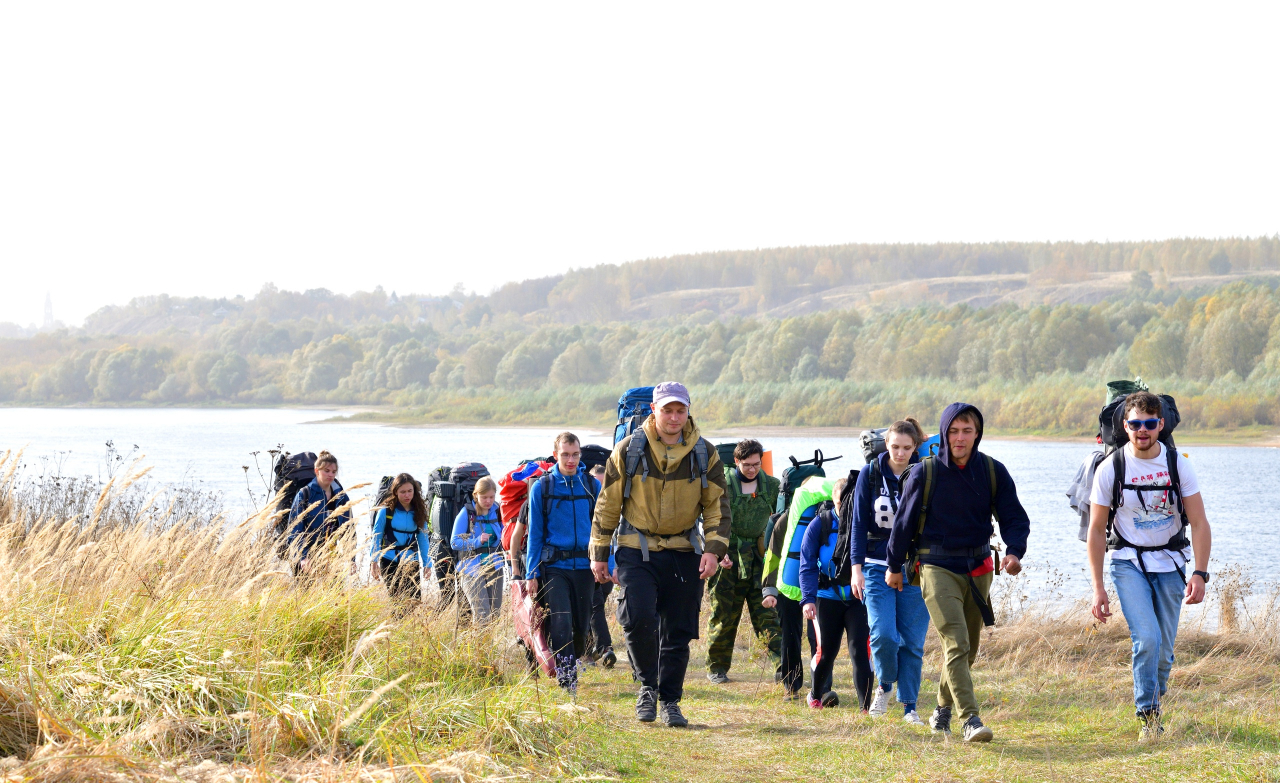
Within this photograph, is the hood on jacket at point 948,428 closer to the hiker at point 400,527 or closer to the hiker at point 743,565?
the hiker at point 743,565

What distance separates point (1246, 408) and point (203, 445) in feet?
165

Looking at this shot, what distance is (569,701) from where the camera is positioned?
5.23m

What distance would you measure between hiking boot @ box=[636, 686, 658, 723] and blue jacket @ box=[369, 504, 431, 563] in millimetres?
2961

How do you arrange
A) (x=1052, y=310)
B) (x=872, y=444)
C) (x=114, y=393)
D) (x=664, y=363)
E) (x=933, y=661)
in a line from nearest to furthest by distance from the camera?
(x=872, y=444)
(x=933, y=661)
(x=1052, y=310)
(x=664, y=363)
(x=114, y=393)

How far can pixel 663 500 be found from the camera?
19.1 feet

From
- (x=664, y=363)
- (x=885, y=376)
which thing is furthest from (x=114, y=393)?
(x=885, y=376)

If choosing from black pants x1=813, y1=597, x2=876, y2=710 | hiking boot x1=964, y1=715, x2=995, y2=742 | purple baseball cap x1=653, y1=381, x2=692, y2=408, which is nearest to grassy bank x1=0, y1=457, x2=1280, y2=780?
hiking boot x1=964, y1=715, x2=995, y2=742

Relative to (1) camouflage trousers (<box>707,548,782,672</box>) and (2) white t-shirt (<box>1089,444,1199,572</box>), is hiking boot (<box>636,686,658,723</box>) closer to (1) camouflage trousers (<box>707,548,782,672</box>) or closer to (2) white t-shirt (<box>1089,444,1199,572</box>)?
(1) camouflage trousers (<box>707,548,782,672</box>)

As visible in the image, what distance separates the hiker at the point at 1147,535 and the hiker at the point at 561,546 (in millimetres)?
2763

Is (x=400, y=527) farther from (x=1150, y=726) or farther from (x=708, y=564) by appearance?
(x=1150, y=726)

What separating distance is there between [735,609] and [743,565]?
343 millimetres

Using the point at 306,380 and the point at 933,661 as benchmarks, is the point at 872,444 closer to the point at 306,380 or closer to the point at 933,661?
the point at 933,661

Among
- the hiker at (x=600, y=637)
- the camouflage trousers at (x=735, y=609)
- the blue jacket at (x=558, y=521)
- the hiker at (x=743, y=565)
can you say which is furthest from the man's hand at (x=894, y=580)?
the hiker at (x=600, y=637)

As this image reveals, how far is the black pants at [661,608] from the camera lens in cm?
589
